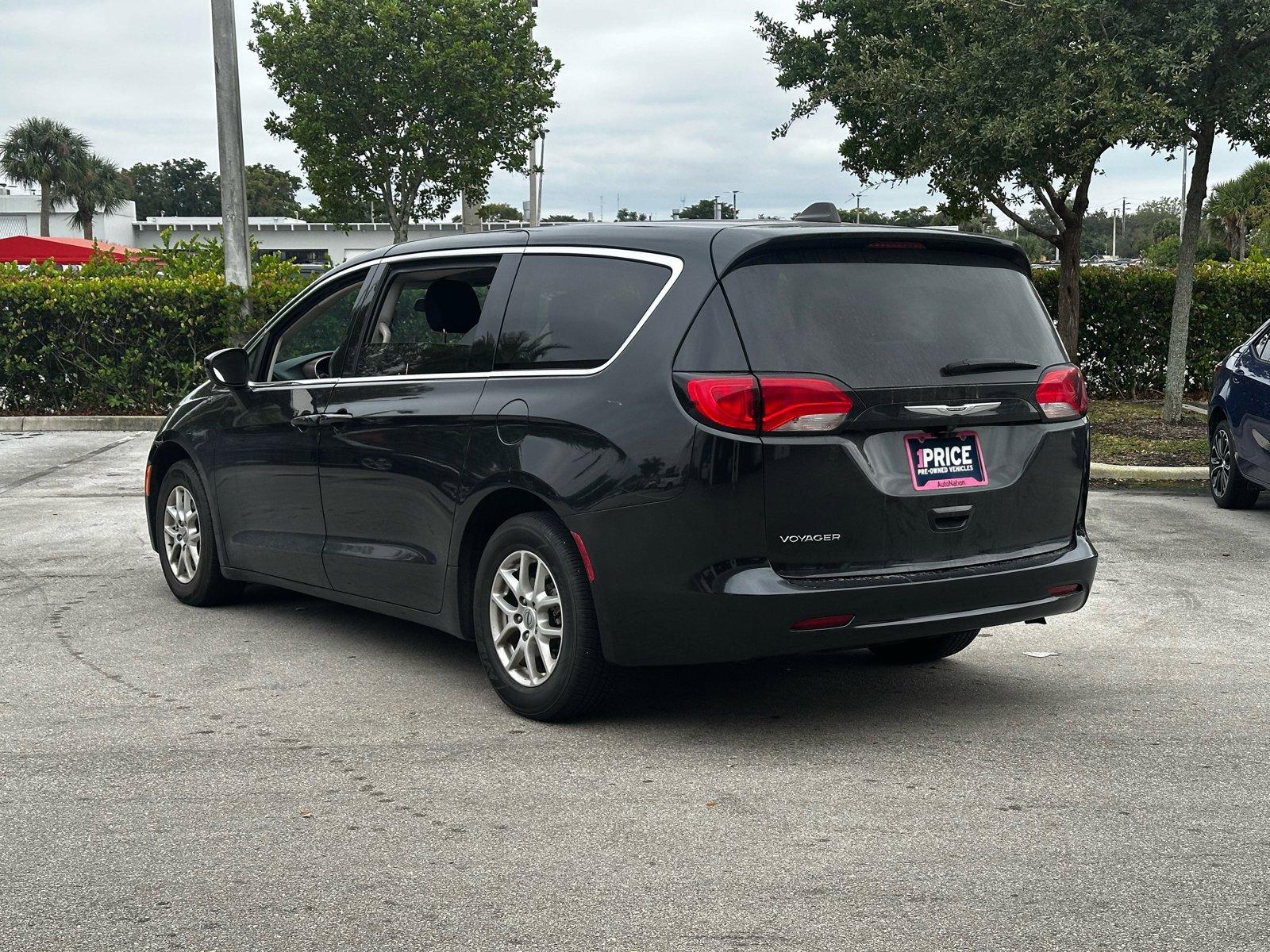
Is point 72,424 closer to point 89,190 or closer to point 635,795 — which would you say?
point 635,795

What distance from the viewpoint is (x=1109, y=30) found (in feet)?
47.2

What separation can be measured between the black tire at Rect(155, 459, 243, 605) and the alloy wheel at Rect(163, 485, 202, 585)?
1 cm

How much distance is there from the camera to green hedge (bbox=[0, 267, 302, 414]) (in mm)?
17375

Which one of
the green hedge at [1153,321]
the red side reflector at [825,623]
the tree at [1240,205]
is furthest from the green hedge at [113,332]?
the tree at [1240,205]

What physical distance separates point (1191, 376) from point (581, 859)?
56.3ft

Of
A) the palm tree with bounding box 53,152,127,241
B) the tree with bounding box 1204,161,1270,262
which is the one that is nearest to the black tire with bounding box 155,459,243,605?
the tree with bounding box 1204,161,1270,262

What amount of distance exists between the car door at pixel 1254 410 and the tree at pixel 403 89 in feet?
110

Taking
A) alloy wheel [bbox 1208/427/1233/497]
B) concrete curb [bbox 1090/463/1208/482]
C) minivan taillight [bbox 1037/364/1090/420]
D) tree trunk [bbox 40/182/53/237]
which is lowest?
concrete curb [bbox 1090/463/1208/482]

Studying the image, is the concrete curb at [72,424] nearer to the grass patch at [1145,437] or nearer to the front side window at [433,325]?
the grass patch at [1145,437]

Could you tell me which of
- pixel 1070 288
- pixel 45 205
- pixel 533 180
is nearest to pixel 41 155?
pixel 45 205

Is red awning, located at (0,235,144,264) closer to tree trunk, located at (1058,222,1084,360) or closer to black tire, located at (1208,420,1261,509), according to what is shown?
tree trunk, located at (1058,222,1084,360)

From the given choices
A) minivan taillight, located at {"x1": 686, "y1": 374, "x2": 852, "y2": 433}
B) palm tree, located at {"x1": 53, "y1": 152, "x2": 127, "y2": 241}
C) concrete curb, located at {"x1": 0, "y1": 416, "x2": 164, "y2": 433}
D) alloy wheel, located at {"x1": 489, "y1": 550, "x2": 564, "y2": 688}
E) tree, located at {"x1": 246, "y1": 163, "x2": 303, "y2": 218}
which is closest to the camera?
minivan taillight, located at {"x1": 686, "y1": 374, "x2": 852, "y2": 433}

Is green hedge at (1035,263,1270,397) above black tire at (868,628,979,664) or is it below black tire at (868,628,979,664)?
above

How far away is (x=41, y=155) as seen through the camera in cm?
8050
